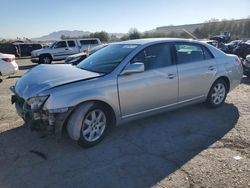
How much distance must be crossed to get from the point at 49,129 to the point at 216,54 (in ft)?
13.1

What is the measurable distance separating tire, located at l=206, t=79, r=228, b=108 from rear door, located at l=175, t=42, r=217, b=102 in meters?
0.23

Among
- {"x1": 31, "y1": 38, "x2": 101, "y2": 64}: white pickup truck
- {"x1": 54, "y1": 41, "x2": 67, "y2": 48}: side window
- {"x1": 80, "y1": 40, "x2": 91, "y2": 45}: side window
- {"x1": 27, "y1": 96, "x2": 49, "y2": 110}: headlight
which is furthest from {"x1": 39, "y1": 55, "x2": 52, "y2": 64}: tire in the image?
{"x1": 27, "y1": 96, "x2": 49, "y2": 110}: headlight

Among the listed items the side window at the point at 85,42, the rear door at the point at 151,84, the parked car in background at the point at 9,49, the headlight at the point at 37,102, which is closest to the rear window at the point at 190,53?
the rear door at the point at 151,84

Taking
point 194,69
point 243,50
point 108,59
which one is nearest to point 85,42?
point 243,50

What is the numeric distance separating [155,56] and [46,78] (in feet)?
6.46

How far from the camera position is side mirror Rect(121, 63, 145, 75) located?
14.5 ft

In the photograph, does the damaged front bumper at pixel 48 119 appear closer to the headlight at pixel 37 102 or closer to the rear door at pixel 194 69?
the headlight at pixel 37 102

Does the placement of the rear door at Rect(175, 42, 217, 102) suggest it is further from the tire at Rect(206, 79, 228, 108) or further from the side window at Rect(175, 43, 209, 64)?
the tire at Rect(206, 79, 228, 108)

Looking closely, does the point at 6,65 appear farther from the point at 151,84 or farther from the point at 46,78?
the point at 151,84

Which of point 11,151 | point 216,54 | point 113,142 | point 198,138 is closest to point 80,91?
point 113,142

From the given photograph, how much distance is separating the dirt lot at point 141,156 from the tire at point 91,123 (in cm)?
14

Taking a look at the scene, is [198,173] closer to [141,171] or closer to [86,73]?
[141,171]

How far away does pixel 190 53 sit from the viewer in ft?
18.5

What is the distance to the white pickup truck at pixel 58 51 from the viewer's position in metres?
20.3
